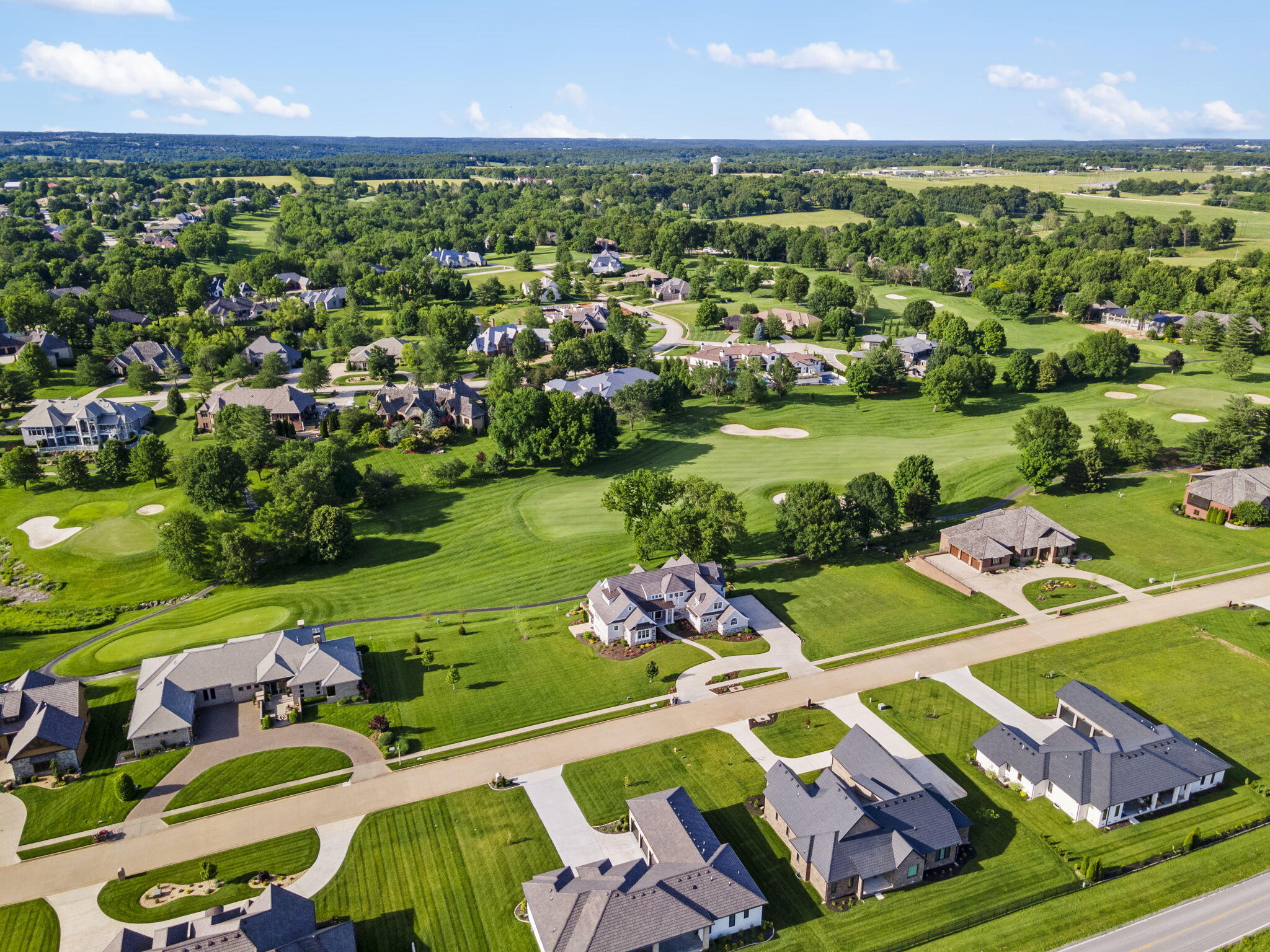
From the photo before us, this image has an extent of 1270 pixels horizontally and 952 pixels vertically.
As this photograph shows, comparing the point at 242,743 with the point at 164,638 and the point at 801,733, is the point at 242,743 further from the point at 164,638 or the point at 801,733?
the point at 801,733

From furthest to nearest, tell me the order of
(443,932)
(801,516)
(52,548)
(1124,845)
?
(52,548)
(801,516)
(1124,845)
(443,932)

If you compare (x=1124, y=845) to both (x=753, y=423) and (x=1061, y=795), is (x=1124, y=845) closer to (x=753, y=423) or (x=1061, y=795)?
(x=1061, y=795)

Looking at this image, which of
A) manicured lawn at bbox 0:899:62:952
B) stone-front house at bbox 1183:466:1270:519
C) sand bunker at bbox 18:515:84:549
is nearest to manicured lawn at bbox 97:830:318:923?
manicured lawn at bbox 0:899:62:952

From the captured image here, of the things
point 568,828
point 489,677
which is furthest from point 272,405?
point 568,828

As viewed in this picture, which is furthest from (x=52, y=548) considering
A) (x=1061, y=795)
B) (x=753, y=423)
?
(x=1061, y=795)

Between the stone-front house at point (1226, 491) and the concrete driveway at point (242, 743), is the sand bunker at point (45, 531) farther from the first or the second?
the stone-front house at point (1226, 491)
